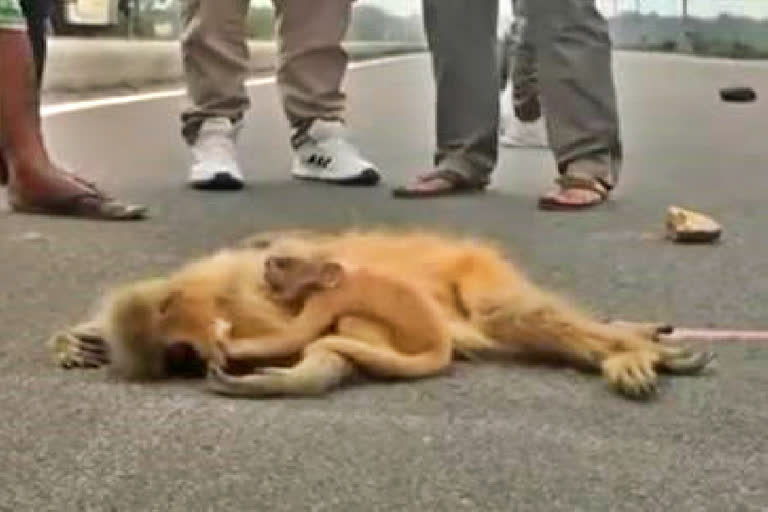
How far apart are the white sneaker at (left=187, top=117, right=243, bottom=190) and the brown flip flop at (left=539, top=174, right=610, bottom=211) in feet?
1.55

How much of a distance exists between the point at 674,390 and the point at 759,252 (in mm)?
838

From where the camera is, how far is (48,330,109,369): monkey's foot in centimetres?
134

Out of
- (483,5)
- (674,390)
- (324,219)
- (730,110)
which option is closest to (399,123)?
(730,110)

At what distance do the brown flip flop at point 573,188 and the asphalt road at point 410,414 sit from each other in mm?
53

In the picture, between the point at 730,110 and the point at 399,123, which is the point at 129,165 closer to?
the point at 399,123

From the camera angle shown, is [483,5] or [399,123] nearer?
[483,5]

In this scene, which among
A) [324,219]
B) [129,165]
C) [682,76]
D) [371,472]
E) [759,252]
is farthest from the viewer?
[682,76]

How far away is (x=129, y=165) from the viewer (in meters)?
3.20

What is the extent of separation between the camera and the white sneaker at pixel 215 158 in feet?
8.86

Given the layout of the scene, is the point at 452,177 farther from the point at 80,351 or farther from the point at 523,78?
the point at 80,351

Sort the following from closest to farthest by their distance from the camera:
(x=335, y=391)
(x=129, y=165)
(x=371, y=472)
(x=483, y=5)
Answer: (x=371, y=472) < (x=335, y=391) < (x=483, y=5) < (x=129, y=165)

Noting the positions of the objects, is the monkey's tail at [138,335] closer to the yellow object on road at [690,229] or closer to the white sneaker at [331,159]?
the yellow object on road at [690,229]

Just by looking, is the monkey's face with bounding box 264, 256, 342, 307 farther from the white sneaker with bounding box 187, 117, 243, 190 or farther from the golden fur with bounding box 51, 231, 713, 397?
Result: the white sneaker with bounding box 187, 117, 243, 190

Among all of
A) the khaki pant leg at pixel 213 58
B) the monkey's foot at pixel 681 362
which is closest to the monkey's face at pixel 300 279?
the monkey's foot at pixel 681 362
